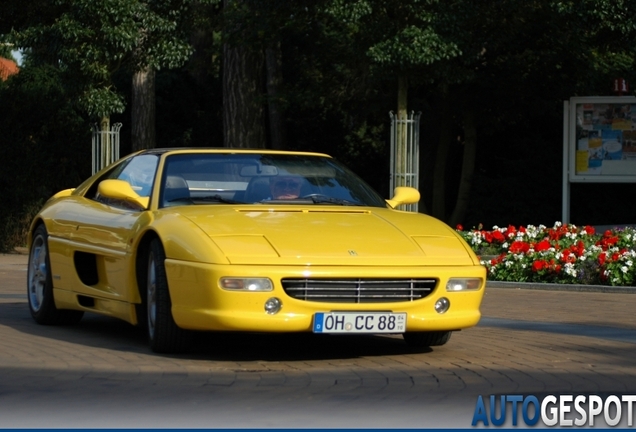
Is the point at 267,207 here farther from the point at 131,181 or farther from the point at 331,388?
the point at 331,388

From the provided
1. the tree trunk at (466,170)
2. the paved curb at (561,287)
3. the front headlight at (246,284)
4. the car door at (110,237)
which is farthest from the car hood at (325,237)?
the tree trunk at (466,170)

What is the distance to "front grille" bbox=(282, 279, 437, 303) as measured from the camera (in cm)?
840

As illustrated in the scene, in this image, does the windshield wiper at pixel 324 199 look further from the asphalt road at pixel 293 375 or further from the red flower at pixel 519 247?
the red flower at pixel 519 247

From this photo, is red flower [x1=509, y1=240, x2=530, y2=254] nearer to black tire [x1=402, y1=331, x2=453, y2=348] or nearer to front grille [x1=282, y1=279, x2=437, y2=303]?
black tire [x1=402, y1=331, x2=453, y2=348]

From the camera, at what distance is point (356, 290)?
8.48 metres

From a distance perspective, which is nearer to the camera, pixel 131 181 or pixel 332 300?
pixel 332 300

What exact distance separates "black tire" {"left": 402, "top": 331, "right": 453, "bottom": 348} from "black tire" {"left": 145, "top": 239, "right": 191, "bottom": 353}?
1.63 metres

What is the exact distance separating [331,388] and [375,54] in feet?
49.9

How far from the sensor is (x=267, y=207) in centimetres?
940

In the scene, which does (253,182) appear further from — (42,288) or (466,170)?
(466,170)

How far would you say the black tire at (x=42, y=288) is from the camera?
10.9m

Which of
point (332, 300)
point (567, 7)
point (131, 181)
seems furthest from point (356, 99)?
point (332, 300)

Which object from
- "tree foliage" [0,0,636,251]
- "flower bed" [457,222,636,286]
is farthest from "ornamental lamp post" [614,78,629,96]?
"flower bed" [457,222,636,286]

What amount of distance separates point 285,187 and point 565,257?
6.68 metres
